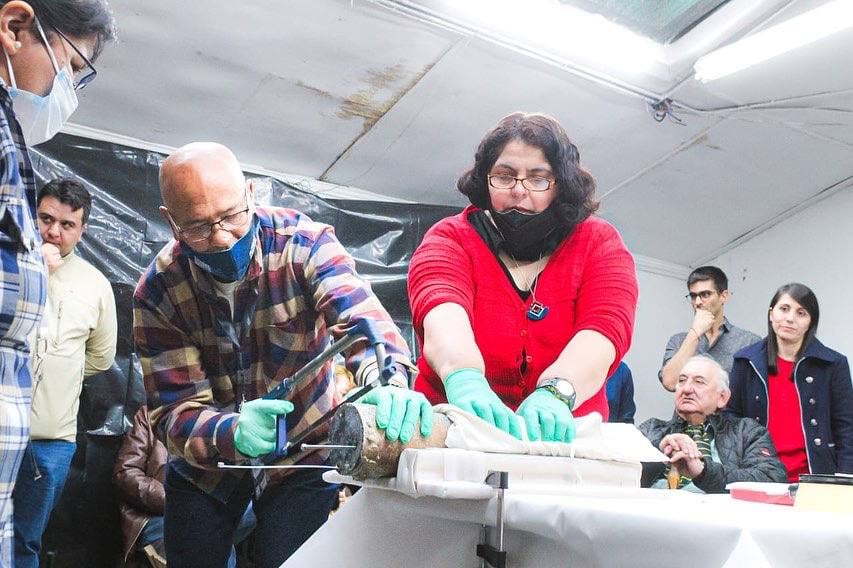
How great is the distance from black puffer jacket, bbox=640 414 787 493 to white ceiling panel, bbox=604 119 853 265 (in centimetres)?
143

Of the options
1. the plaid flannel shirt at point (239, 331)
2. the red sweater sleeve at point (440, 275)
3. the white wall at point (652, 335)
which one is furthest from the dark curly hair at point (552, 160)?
the white wall at point (652, 335)

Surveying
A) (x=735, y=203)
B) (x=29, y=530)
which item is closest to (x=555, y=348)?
(x=29, y=530)

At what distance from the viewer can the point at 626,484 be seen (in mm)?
1253

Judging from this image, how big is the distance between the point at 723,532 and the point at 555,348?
3.11ft

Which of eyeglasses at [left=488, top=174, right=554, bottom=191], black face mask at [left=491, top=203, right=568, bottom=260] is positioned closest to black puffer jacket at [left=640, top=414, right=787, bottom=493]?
black face mask at [left=491, top=203, right=568, bottom=260]

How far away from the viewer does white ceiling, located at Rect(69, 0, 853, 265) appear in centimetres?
332

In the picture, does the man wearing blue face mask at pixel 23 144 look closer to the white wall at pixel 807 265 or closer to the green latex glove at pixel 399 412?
the green latex glove at pixel 399 412

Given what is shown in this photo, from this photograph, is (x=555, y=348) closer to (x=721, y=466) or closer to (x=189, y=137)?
(x=721, y=466)

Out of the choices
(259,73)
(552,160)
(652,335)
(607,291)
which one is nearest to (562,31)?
(259,73)

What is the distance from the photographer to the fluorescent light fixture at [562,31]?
10.8ft

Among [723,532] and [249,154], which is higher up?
[249,154]

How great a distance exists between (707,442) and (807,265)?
1895 mm

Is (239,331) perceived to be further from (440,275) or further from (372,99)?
(372,99)

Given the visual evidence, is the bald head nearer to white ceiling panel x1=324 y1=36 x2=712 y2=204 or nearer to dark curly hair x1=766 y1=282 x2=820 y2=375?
white ceiling panel x1=324 y1=36 x2=712 y2=204
